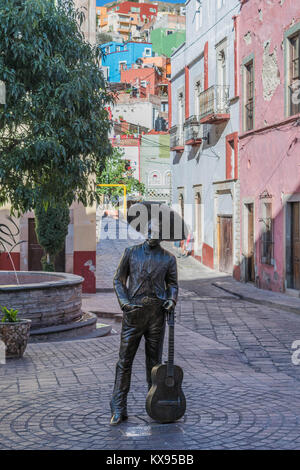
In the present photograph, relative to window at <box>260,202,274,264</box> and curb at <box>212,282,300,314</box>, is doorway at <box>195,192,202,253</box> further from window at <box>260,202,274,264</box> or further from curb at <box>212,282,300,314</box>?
curb at <box>212,282,300,314</box>

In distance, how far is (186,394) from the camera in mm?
6340

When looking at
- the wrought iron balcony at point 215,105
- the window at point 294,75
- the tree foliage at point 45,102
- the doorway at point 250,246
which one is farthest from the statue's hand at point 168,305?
the wrought iron balcony at point 215,105

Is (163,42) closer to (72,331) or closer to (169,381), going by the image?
(72,331)

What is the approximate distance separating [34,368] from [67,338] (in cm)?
232

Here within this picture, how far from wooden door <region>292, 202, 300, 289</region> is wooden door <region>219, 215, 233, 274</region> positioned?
520cm

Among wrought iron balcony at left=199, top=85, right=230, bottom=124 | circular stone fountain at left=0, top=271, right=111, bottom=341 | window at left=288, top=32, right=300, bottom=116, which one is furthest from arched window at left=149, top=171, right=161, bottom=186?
circular stone fountain at left=0, top=271, right=111, bottom=341

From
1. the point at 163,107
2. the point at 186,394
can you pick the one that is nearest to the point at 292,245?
the point at 186,394

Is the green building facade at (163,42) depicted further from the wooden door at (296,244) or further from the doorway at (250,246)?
the wooden door at (296,244)

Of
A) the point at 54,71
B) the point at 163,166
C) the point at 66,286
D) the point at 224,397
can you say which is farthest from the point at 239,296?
the point at 163,166

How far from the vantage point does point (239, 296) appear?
16641 millimetres

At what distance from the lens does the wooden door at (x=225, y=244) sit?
21719mm

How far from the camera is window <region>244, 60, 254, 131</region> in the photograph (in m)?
19.3

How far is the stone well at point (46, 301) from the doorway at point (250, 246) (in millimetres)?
9511
